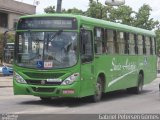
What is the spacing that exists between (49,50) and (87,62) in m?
1.38

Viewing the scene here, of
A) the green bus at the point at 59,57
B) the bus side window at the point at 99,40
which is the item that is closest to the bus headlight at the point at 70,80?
the green bus at the point at 59,57

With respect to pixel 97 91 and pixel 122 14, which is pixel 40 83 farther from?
pixel 122 14

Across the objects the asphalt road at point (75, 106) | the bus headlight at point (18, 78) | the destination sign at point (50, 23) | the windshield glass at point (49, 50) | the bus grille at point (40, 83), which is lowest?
the asphalt road at point (75, 106)

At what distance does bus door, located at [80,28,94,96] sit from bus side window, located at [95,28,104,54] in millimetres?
598

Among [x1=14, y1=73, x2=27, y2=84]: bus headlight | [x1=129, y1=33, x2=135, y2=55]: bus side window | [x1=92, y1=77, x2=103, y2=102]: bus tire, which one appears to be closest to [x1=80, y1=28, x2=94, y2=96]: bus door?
[x1=92, y1=77, x2=103, y2=102]: bus tire

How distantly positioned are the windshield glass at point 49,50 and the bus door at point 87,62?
39cm

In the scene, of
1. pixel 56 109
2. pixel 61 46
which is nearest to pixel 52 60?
pixel 61 46

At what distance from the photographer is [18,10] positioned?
196 feet

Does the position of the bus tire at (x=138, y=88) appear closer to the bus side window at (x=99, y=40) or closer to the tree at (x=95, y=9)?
the bus side window at (x=99, y=40)

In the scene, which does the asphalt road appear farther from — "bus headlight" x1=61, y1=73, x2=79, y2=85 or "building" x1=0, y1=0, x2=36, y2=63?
"building" x1=0, y1=0, x2=36, y2=63

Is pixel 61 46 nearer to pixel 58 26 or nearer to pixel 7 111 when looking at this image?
pixel 58 26

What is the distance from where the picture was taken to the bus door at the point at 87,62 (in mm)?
17031

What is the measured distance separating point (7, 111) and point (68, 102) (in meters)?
3.78

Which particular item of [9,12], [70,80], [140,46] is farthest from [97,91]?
[9,12]
